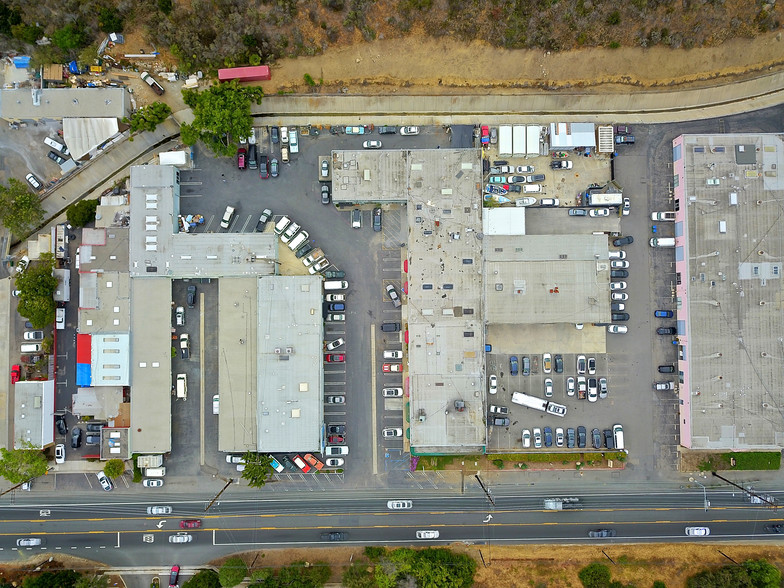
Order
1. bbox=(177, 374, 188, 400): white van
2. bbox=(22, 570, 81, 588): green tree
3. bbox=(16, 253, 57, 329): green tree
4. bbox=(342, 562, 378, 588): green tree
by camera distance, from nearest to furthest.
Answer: bbox=(22, 570, 81, 588): green tree
bbox=(342, 562, 378, 588): green tree
bbox=(16, 253, 57, 329): green tree
bbox=(177, 374, 188, 400): white van

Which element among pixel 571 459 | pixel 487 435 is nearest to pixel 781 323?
pixel 571 459

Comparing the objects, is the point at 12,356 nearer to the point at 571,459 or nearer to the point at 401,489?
the point at 401,489

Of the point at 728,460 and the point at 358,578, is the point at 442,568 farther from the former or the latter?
the point at 728,460

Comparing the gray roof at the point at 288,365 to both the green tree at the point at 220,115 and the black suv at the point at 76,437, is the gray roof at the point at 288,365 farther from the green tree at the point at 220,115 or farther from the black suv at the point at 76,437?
the black suv at the point at 76,437

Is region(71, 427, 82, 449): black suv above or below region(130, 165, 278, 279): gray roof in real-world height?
below

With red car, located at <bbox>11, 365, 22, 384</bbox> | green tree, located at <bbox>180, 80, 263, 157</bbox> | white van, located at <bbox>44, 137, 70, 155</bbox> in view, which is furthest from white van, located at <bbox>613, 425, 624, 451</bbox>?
white van, located at <bbox>44, 137, 70, 155</bbox>

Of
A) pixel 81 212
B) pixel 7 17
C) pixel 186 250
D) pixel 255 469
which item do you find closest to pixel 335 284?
pixel 186 250

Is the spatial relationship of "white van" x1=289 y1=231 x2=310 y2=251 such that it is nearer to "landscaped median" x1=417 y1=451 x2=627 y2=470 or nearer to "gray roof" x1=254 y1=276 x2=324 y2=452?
"gray roof" x1=254 y1=276 x2=324 y2=452
